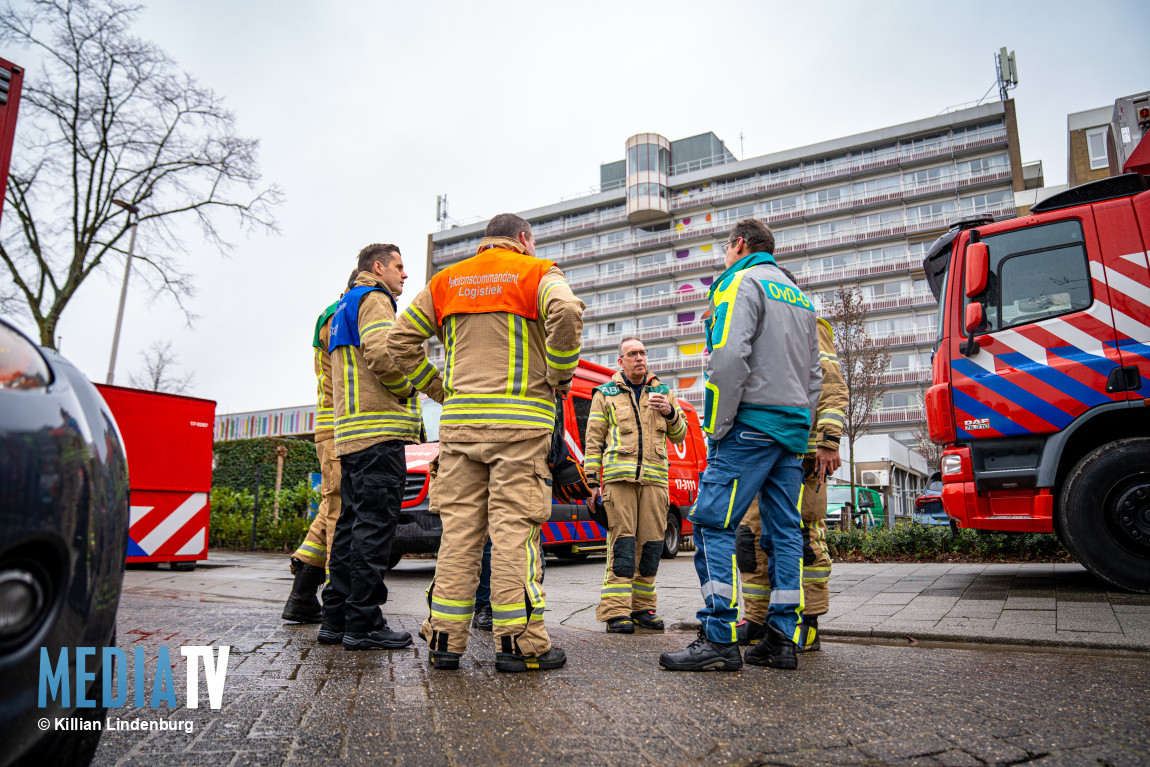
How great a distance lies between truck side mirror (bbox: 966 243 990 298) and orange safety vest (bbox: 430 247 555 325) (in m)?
3.79

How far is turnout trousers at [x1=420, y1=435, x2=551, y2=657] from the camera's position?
325 cm

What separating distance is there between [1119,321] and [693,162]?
65.9 m

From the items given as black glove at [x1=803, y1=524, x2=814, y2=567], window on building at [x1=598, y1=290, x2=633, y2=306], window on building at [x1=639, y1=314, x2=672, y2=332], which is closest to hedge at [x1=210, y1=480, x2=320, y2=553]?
black glove at [x1=803, y1=524, x2=814, y2=567]

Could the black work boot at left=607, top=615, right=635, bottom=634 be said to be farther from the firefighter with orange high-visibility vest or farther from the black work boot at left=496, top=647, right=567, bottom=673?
the firefighter with orange high-visibility vest

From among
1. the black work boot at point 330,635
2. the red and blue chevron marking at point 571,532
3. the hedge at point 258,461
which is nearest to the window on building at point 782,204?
the hedge at point 258,461

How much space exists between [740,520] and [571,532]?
263 inches

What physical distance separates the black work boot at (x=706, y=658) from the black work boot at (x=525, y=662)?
0.48 meters

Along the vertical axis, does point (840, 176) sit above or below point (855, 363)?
above

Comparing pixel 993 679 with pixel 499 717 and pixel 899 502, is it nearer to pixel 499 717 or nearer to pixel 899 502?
pixel 499 717

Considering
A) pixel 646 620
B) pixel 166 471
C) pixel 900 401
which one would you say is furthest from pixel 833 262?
pixel 646 620

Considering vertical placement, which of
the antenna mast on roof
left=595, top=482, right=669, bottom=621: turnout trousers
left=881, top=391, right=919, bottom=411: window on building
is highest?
the antenna mast on roof

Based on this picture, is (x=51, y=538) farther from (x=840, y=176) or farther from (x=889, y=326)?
(x=840, y=176)

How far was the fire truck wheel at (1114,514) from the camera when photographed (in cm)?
511

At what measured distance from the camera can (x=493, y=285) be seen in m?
3.56
